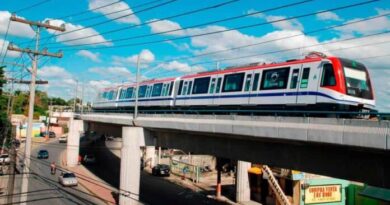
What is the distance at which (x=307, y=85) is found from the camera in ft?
66.0

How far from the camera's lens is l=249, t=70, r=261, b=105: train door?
77.2 feet

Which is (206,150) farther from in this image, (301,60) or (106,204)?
(106,204)

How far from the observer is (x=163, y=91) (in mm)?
34688

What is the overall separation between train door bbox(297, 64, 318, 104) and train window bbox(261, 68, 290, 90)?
1115mm

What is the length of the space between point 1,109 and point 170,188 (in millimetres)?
35036

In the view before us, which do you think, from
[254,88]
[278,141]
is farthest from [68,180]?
[278,141]

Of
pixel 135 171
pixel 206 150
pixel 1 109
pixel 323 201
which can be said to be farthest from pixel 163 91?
pixel 1 109

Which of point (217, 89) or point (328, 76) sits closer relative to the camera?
point (328, 76)

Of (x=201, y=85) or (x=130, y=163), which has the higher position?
(x=201, y=85)

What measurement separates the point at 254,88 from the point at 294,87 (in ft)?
11.0

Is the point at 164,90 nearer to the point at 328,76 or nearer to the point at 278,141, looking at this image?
the point at 278,141

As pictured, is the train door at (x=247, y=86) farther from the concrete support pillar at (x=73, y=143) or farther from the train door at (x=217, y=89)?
the concrete support pillar at (x=73, y=143)

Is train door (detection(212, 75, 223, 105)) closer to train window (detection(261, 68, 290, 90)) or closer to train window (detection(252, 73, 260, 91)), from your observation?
train window (detection(252, 73, 260, 91))

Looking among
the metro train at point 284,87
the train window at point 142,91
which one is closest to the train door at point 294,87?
the metro train at point 284,87
